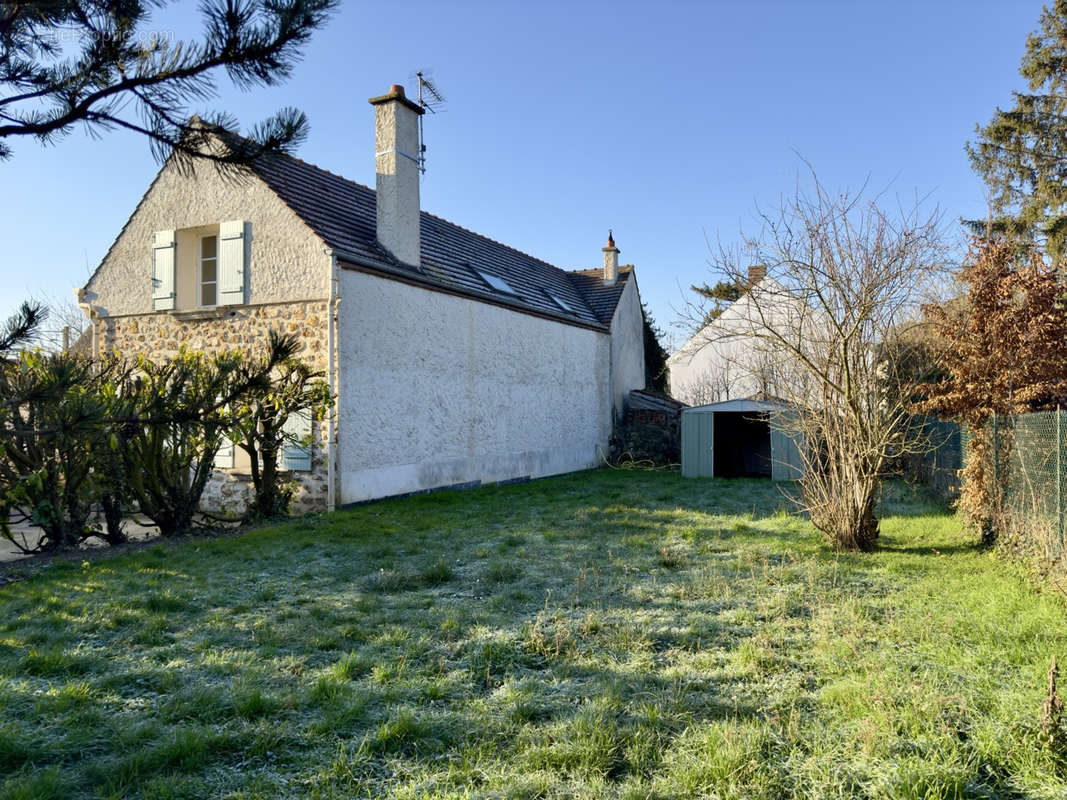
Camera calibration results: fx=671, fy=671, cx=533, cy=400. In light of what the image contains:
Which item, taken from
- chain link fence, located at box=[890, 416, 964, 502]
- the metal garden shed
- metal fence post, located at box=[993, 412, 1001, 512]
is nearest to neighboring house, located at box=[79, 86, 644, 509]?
the metal garden shed

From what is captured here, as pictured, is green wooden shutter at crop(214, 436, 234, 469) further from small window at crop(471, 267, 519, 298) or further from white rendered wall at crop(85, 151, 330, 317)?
small window at crop(471, 267, 519, 298)

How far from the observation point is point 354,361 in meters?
10.9

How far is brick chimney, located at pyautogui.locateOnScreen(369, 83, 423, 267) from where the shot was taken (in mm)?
12266

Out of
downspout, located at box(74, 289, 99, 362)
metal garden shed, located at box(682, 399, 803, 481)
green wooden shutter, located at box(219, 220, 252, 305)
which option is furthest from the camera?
metal garden shed, located at box(682, 399, 803, 481)

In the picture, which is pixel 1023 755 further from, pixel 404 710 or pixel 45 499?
pixel 45 499

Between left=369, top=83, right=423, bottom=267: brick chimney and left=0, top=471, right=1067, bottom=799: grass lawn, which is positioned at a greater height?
left=369, top=83, right=423, bottom=267: brick chimney

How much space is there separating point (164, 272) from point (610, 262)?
13.6 m

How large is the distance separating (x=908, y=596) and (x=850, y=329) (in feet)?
9.93

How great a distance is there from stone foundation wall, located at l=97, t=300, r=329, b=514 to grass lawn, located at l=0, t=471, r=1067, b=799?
298cm

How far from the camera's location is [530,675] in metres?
4.23

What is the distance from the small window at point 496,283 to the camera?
15.7 meters

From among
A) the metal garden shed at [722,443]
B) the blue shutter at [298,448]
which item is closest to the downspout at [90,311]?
the blue shutter at [298,448]

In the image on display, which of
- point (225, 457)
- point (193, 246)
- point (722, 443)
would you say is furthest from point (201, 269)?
point (722, 443)


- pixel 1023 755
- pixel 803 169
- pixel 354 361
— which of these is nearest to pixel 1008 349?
pixel 803 169
